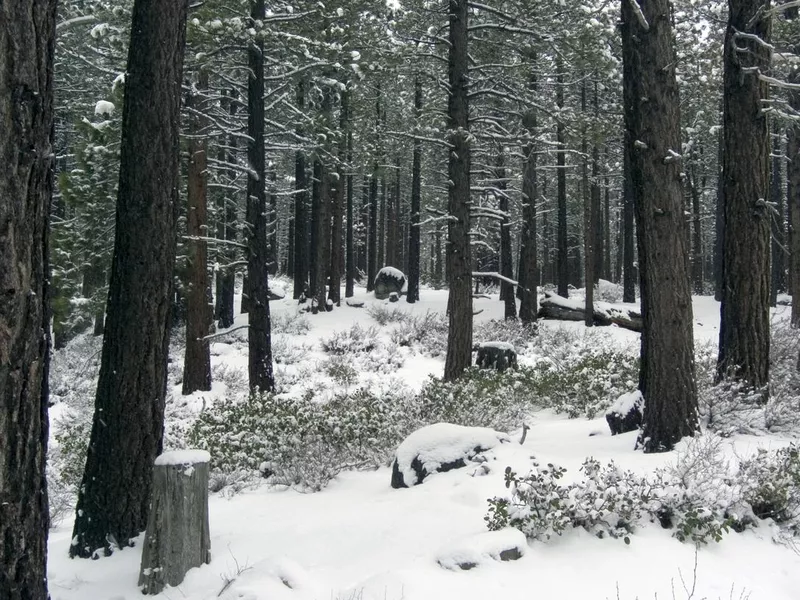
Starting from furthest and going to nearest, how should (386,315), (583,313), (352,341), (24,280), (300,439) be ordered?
(386,315)
(583,313)
(352,341)
(300,439)
(24,280)

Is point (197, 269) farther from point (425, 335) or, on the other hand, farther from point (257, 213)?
point (425, 335)

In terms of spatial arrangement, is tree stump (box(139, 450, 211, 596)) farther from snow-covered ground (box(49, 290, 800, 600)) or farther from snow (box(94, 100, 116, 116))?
snow (box(94, 100, 116, 116))

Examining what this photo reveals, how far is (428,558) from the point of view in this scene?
408 cm

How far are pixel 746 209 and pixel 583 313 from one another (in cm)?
1274

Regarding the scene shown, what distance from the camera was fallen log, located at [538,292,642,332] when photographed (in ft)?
61.8

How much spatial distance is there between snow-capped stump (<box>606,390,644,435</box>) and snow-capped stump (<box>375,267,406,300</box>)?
18.0 meters

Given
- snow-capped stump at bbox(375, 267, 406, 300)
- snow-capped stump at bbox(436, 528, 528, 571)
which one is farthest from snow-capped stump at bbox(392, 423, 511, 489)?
snow-capped stump at bbox(375, 267, 406, 300)

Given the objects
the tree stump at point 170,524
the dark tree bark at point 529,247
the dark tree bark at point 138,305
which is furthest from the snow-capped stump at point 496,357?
the tree stump at point 170,524

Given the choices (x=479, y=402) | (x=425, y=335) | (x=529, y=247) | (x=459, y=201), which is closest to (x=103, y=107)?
(x=459, y=201)

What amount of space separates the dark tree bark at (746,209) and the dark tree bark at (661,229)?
1.15 meters

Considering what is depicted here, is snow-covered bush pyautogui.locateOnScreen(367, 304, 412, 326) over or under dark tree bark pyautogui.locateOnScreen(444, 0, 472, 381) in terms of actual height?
under

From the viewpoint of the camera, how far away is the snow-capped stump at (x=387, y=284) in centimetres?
2473

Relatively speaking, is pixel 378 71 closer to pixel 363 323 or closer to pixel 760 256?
pixel 760 256

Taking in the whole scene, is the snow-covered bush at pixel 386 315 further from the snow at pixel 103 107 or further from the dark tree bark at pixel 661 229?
the dark tree bark at pixel 661 229
